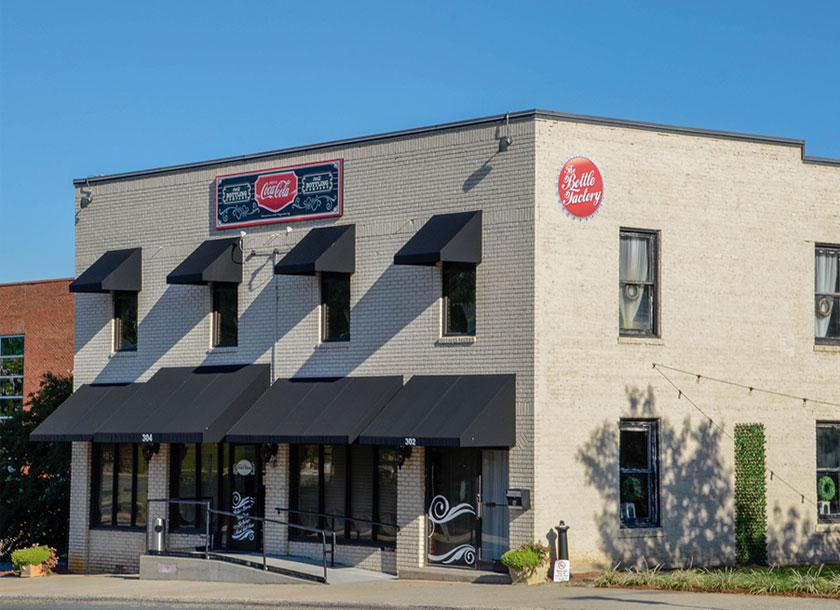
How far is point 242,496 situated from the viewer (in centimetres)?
2664

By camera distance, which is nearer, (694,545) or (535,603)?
(535,603)

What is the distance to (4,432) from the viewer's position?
32.1 meters

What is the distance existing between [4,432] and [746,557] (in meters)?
18.5

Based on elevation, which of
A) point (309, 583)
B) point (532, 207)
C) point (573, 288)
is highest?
point (532, 207)

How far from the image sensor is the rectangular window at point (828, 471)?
25172mm

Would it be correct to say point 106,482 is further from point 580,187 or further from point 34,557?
point 580,187

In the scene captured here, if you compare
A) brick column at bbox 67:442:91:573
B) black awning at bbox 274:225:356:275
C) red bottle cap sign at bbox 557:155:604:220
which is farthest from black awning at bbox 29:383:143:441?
red bottle cap sign at bbox 557:155:604:220

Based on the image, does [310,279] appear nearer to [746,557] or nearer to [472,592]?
[472,592]

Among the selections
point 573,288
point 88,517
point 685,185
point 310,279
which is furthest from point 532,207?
point 88,517

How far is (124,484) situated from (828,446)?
49.1 feet

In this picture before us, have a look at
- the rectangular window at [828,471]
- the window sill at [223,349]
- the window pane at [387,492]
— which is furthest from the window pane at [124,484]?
the rectangular window at [828,471]

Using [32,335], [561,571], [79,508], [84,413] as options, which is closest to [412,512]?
[561,571]

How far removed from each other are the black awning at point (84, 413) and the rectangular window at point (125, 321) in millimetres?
1007

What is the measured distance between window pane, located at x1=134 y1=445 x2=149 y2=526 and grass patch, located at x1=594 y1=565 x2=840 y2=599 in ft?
36.1
